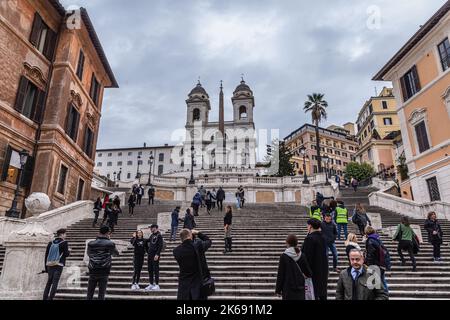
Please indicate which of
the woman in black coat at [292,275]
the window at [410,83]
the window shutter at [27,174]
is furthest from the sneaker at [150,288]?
the window at [410,83]

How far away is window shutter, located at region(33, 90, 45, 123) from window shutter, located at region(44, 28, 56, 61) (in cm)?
266

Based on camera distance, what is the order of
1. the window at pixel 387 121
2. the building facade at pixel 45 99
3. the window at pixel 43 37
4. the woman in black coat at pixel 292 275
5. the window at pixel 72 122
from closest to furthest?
the woman in black coat at pixel 292 275, the building facade at pixel 45 99, the window at pixel 43 37, the window at pixel 72 122, the window at pixel 387 121

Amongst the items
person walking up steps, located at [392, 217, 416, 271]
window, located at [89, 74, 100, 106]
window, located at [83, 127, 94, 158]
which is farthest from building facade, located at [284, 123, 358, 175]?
person walking up steps, located at [392, 217, 416, 271]

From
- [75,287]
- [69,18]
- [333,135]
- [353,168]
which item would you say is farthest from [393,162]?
[75,287]

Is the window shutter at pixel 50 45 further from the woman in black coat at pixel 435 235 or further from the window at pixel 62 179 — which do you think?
the woman in black coat at pixel 435 235

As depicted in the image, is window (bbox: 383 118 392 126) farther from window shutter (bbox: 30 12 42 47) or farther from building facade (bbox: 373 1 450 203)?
window shutter (bbox: 30 12 42 47)

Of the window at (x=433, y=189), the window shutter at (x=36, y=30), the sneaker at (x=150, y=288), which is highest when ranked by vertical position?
the window shutter at (x=36, y=30)

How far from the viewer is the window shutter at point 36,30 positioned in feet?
57.5

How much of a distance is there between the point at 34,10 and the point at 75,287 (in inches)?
683

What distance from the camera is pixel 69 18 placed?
20234 mm

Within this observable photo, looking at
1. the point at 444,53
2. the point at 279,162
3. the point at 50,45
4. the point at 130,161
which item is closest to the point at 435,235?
the point at 444,53

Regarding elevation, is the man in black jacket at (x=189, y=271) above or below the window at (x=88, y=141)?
below

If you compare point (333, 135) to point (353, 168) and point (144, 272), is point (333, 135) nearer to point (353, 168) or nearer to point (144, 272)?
point (353, 168)

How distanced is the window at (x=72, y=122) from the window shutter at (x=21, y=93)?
3.33 m
